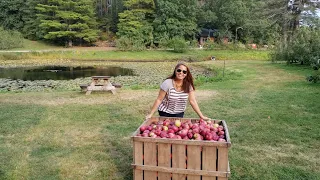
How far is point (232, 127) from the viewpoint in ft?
21.2

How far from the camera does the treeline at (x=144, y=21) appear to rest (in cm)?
3888

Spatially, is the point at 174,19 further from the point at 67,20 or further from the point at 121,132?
the point at 121,132

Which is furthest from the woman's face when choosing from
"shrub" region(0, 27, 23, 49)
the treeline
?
"shrub" region(0, 27, 23, 49)

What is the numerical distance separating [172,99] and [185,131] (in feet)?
2.77

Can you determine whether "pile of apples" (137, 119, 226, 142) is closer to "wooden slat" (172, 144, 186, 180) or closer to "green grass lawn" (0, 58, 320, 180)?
"wooden slat" (172, 144, 186, 180)

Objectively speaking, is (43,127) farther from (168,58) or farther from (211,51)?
(211,51)

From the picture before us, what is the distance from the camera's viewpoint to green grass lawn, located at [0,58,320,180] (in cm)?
443

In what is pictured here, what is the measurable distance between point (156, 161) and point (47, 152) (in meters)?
2.50

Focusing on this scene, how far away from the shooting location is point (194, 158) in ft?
11.1

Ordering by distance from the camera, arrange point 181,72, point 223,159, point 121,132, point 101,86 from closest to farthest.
A: point 223,159 → point 181,72 → point 121,132 → point 101,86

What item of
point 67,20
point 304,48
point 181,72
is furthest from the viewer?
point 67,20

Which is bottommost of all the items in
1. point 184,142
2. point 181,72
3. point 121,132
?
point 121,132

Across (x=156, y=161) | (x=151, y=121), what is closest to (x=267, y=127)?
(x=151, y=121)

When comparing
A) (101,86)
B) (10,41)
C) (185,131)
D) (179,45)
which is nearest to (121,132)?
(185,131)
